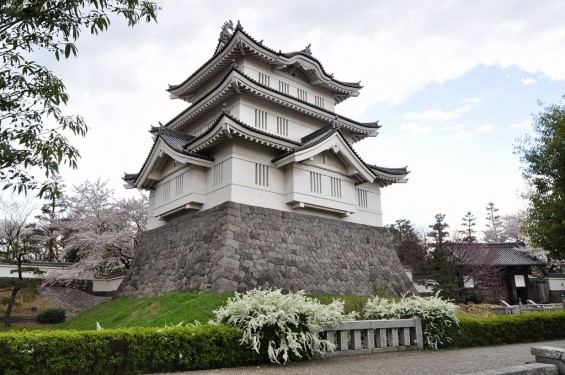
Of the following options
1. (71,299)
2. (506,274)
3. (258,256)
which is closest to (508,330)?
(258,256)

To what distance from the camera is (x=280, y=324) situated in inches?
Result: 326

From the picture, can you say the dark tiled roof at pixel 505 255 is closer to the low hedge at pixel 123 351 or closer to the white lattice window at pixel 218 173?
the white lattice window at pixel 218 173

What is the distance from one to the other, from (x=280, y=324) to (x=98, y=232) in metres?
23.9

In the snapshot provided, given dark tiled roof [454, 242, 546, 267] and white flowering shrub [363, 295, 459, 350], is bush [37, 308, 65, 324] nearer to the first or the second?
white flowering shrub [363, 295, 459, 350]

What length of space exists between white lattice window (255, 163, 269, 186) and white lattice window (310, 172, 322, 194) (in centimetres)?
223

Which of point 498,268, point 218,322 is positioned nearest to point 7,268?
point 218,322

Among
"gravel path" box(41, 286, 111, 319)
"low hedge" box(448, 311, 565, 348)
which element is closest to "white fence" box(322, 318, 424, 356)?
"low hedge" box(448, 311, 565, 348)

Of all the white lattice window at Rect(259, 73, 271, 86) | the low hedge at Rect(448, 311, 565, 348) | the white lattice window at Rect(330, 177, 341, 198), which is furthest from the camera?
the white lattice window at Rect(259, 73, 271, 86)

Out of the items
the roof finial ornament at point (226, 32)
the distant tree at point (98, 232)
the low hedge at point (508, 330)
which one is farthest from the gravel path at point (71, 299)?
the low hedge at point (508, 330)

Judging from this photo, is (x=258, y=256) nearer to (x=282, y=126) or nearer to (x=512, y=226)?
(x=282, y=126)

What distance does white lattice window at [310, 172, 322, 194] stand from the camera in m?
→ 19.3

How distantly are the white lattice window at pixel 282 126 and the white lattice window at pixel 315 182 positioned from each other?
3247mm

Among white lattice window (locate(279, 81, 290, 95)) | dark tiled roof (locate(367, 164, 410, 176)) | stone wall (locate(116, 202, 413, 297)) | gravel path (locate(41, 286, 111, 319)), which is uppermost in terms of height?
white lattice window (locate(279, 81, 290, 95))

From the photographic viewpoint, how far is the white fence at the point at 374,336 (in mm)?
9531
